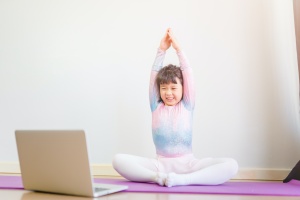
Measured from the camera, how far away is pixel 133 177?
4.62ft

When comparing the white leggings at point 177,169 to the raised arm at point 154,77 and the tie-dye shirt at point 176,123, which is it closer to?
the tie-dye shirt at point 176,123

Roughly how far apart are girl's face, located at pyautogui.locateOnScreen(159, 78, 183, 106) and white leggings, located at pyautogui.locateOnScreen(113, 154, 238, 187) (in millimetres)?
207

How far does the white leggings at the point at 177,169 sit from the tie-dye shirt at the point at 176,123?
0.11 feet

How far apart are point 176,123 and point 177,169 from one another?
0.16 metres

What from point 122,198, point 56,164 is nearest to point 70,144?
point 56,164

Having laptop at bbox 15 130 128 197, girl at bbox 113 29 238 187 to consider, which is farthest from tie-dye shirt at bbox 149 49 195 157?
laptop at bbox 15 130 128 197

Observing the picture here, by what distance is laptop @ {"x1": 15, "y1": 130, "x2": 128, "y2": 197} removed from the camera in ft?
3.35

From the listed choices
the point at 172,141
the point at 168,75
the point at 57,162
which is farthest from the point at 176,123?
the point at 57,162

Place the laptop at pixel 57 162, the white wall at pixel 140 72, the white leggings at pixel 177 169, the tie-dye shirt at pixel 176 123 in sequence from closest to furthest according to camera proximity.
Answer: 1. the laptop at pixel 57 162
2. the white leggings at pixel 177 169
3. the tie-dye shirt at pixel 176 123
4. the white wall at pixel 140 72

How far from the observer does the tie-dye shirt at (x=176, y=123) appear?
1.45 meters

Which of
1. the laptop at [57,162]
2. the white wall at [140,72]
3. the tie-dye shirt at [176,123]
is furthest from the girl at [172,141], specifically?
the white wall at [140,72]

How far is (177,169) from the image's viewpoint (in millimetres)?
1440

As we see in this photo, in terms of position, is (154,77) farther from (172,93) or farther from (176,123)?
(176,123)

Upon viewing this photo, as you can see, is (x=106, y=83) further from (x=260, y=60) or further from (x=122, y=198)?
(x=122, y=198)
